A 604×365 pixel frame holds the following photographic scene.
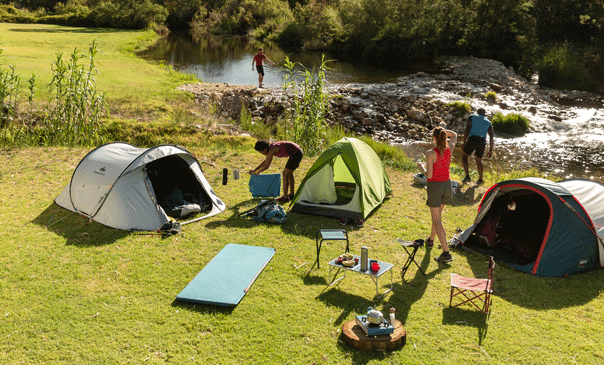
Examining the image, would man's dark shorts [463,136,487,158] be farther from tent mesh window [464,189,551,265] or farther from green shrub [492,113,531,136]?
green shrub [492,113,531,136]

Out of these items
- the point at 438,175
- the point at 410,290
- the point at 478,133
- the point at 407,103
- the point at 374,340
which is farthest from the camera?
the point at 407,103

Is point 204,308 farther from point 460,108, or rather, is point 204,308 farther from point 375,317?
point 460,108

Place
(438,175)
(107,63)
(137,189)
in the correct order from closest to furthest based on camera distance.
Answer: (438,175) → (137,189) → (107,63)

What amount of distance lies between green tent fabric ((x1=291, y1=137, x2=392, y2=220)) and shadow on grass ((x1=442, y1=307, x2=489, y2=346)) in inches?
125

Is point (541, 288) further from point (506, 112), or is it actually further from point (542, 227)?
point (506, 112)

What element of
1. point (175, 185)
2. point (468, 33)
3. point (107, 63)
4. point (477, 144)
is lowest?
point (175, 185)

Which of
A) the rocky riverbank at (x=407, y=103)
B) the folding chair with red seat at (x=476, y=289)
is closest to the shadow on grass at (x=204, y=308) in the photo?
the folding chair with red seat at (x=476, y=289)

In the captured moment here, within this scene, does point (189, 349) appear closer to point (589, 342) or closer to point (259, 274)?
point (259, 274)

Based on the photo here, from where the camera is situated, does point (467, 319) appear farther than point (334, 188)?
No

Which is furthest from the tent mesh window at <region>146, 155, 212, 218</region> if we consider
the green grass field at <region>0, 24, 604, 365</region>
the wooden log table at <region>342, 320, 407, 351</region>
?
the wooden log table at <region>342, 320, 407, 351</region>

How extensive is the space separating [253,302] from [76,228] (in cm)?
415

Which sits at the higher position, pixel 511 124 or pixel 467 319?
pixel 511 124

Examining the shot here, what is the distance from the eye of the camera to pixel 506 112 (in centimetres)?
2238

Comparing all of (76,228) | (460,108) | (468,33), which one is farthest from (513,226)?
(468,33)
